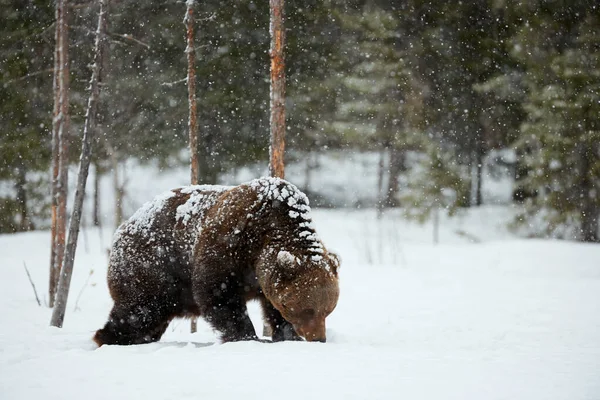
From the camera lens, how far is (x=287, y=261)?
511 centimetres

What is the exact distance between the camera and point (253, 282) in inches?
222

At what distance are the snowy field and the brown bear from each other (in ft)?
1.41

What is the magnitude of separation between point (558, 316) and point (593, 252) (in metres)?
6.25

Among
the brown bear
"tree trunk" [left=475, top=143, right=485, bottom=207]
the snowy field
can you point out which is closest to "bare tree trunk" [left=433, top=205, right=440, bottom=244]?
the snowy field

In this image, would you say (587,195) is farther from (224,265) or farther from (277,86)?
(224,265)

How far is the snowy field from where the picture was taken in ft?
11.9

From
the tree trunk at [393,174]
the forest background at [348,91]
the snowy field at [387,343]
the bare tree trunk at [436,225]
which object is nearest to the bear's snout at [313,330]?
the snowy field at [387,343]

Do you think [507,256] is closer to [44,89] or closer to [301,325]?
[301,325]

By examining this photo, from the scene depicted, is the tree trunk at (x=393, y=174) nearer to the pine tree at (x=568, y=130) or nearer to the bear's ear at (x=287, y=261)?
the pine tree at (x=568, y=130)

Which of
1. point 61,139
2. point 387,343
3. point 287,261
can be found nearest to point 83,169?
point 61,139

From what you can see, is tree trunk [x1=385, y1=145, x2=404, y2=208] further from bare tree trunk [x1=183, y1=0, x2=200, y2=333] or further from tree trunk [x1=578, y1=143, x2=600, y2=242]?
bare tree trunk [x1=183, y1=0, x2=200, y2=333]

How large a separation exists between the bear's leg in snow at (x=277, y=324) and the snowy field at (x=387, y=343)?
0.47 m

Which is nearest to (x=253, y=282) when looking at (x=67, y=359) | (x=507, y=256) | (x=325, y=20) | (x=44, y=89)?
(x=67, y=359)

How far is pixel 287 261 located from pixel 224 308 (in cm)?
94
